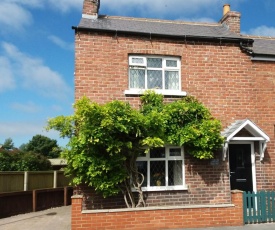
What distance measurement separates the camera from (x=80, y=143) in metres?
8.21

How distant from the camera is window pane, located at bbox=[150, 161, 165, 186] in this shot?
30.8ft

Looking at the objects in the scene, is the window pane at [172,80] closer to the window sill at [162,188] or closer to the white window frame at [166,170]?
the white window frame at [166,170]

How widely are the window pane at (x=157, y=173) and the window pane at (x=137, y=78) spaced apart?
2476 mm

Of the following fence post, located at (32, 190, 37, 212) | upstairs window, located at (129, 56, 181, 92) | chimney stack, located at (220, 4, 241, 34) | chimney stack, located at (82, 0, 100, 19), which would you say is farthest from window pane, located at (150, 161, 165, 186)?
chimney stack, located at (220, 4, 241, 34)

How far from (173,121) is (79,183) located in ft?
10.5

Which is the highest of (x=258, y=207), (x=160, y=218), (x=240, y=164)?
(x=240, y=164)

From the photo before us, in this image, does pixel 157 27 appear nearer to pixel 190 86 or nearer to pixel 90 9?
pixel 90 9

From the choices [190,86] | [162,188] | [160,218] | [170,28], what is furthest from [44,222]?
[170,28]

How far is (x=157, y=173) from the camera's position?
945 cm

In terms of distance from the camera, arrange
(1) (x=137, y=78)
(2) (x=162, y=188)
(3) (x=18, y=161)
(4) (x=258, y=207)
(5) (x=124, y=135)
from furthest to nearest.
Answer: (3) (x=18, y=161)
(1) (x=137, y=78)
(2) (x=162, y=188)
(5) (x=124, y=135)
(4) (x=258, y=207)

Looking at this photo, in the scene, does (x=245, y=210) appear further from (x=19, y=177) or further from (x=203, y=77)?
(x=19, y=177)

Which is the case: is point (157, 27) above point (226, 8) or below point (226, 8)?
below

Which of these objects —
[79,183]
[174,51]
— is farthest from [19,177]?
[174,51]

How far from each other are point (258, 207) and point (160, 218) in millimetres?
2711
